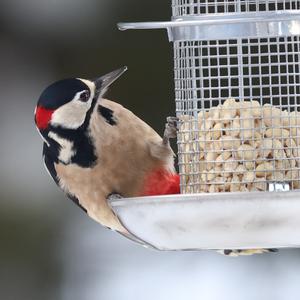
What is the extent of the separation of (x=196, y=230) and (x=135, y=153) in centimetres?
105

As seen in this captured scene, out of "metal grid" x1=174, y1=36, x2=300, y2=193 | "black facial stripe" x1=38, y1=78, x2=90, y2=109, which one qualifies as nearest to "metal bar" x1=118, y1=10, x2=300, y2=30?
"metal grid" x1=174, y1=36, x2=300, y2=193

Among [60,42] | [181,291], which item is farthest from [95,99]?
[60,42]

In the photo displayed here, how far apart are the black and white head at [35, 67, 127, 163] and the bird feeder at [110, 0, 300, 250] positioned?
409mm

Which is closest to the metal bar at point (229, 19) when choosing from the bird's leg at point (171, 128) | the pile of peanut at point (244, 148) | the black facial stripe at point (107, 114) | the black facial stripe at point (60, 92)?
the pile of peanut at point (244, 148)

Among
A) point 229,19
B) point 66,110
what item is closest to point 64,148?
point 66,110

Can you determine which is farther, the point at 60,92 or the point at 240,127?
the point at 60,92

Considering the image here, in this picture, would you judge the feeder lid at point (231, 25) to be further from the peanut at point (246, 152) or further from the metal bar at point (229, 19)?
the peanut at point (246, 152)

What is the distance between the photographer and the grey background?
889cm

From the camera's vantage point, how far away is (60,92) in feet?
17.5

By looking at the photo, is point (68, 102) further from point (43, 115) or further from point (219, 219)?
point (219, 219)

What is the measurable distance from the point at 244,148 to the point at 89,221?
16.4 ft

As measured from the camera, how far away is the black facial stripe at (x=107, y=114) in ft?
18.3

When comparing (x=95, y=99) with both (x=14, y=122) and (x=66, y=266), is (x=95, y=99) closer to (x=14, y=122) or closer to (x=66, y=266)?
(x=66, y=266)

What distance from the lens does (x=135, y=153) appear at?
5.55m
